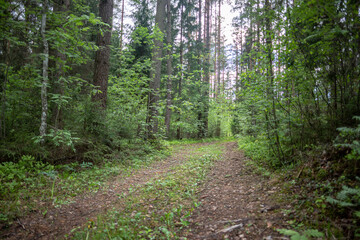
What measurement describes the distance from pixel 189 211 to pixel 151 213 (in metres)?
0.77

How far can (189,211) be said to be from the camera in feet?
12.1

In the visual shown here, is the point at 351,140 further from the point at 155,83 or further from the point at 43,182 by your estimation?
the point at 155,83

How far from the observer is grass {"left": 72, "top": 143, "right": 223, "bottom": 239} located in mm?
2920

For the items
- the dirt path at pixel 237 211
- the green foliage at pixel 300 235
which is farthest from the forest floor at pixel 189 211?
the green foliage at pixel 300 235

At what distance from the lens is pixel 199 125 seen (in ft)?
59.6

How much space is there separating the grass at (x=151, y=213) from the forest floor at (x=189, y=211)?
0.02 meters

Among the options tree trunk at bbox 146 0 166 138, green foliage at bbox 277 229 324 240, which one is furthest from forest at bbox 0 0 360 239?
tree trunk at bbox 146 0 166 138

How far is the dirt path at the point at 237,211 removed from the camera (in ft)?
8.94

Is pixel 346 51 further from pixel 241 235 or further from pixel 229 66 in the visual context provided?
pixel 229 66

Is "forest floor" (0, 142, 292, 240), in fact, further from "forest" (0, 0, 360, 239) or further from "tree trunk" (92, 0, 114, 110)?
"tree trunk" (92, 0, 114, 110)

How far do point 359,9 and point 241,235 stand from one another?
4.32 meters

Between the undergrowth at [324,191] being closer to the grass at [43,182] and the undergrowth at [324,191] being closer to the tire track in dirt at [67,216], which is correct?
the tire track in dirt at [67,216]

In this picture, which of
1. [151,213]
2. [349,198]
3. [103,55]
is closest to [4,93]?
[103,55]

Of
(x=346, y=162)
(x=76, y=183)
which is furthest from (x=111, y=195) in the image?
(x=346, y=162)
